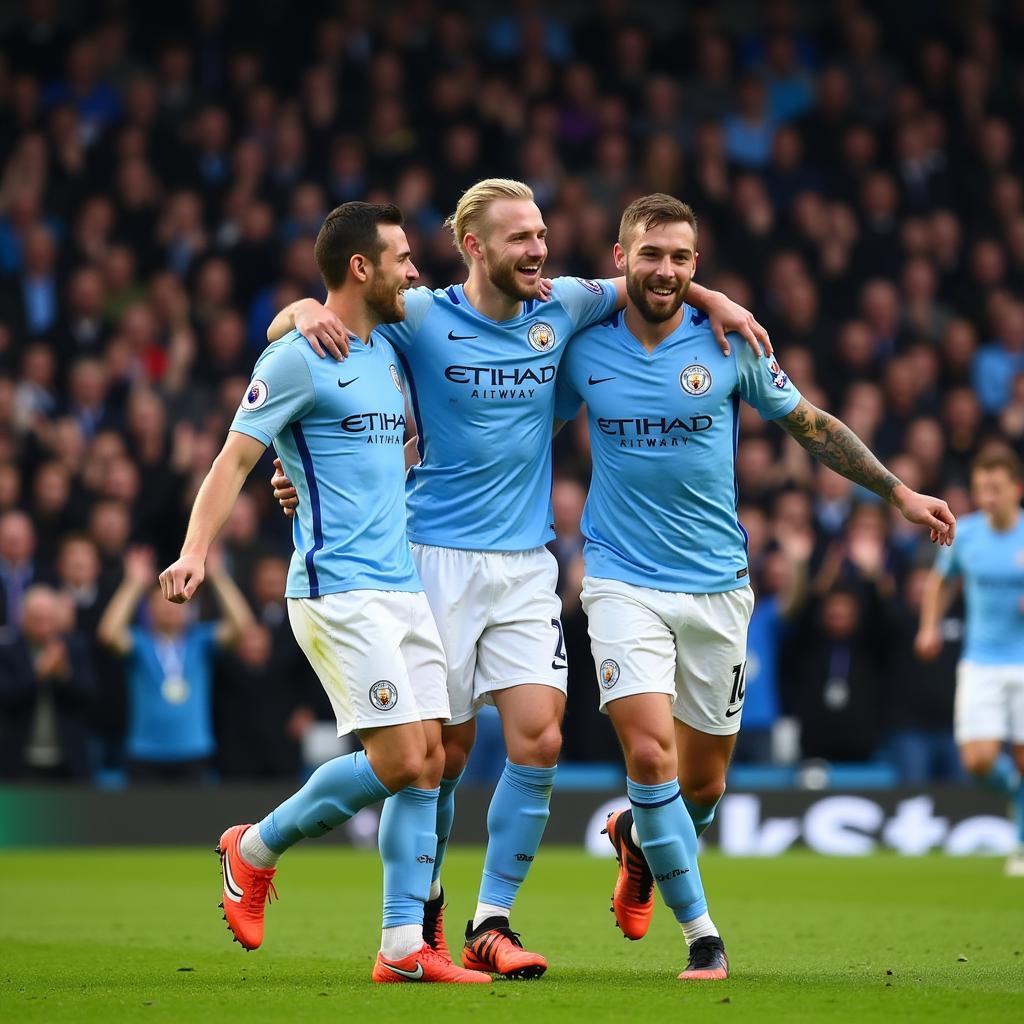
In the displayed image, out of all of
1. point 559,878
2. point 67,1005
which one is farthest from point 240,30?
point 67,1005

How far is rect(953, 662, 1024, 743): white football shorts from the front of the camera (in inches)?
492

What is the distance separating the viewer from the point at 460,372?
6.88 metres

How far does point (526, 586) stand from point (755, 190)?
1192 cm

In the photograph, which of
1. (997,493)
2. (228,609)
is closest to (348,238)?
(997,493)

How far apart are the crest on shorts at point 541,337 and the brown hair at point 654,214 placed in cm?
42

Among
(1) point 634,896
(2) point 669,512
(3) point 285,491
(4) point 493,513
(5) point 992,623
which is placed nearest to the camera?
(3) point 285,491

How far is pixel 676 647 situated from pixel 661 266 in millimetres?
1368

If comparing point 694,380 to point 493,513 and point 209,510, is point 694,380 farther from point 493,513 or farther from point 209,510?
point 209,510

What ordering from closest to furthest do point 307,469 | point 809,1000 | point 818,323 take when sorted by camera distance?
point 809,1000 < point 307,469 < point 818,323

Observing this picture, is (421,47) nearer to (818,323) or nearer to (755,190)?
(755,190)

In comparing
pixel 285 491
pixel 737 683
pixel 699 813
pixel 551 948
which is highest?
pixel 285 491

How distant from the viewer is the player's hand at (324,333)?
258 inches

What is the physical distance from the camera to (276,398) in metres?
6.45

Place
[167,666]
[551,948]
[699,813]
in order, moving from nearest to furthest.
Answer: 1. [699,813]
2. [551,948]
3. [167,666]
